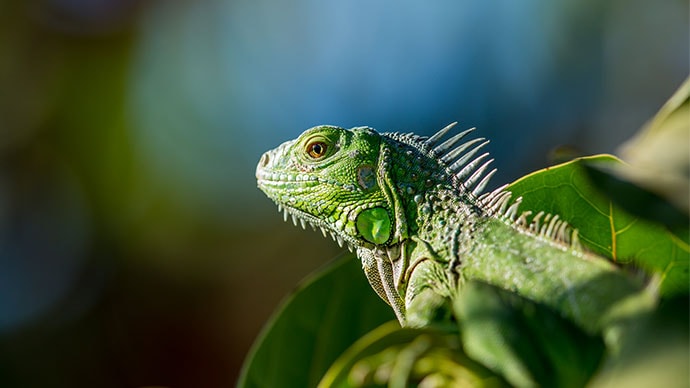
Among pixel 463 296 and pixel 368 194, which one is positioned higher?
pixel 368 194

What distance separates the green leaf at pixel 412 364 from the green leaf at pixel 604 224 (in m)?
0.47

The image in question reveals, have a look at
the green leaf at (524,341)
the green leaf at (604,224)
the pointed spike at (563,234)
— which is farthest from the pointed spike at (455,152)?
the green leaf at (524,341)

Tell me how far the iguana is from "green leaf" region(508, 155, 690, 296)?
5 centimetres

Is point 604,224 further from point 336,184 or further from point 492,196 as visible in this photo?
point 336,184

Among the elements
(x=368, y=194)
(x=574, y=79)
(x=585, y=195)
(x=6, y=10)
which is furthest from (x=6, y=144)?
(x=585, y=195)

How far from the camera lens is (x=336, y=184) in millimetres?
2416

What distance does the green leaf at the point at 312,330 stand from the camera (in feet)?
Result: 6.68

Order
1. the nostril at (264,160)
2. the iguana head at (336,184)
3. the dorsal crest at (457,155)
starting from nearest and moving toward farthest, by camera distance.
Answer: the dorsal crest at (457,155), the iguana head at (336,184), the nostril at (264,160)

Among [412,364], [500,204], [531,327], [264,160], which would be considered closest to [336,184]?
[264,160]

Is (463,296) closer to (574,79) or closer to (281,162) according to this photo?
(281,162)

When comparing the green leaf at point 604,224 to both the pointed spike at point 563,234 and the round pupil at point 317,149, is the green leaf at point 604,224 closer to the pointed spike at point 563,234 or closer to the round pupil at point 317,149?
the pointed spike at point 563,234

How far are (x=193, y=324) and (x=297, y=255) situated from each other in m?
1.39

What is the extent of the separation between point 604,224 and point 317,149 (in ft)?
3.34

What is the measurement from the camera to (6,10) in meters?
9.46
